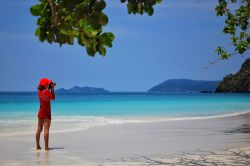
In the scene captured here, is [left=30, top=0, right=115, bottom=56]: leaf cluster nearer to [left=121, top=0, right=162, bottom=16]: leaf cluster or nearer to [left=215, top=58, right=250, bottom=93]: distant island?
[left=121, top=0, right=162, bottom=16]: leaf cluster

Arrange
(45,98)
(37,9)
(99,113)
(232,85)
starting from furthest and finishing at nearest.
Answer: (232,85), (99,113), (45,98), (37,9)

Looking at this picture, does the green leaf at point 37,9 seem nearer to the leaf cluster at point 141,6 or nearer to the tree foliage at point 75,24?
the tree foliage at point 75,24

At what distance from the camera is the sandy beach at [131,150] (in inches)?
368

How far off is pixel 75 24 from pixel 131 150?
7573 mm

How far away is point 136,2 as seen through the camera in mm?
4023

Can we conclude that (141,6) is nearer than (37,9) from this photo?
No

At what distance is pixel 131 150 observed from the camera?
434 inches

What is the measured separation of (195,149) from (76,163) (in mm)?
3118

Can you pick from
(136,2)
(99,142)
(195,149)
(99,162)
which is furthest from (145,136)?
(136,2)

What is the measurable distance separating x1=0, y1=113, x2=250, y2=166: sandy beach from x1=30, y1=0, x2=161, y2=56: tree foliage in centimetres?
568

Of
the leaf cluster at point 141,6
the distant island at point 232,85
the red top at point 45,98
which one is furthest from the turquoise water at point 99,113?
the distant island at point 232,85

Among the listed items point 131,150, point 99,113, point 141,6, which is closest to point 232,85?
point 99,113

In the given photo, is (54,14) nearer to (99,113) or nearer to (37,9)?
(37,9)

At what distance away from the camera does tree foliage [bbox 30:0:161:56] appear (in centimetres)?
354
